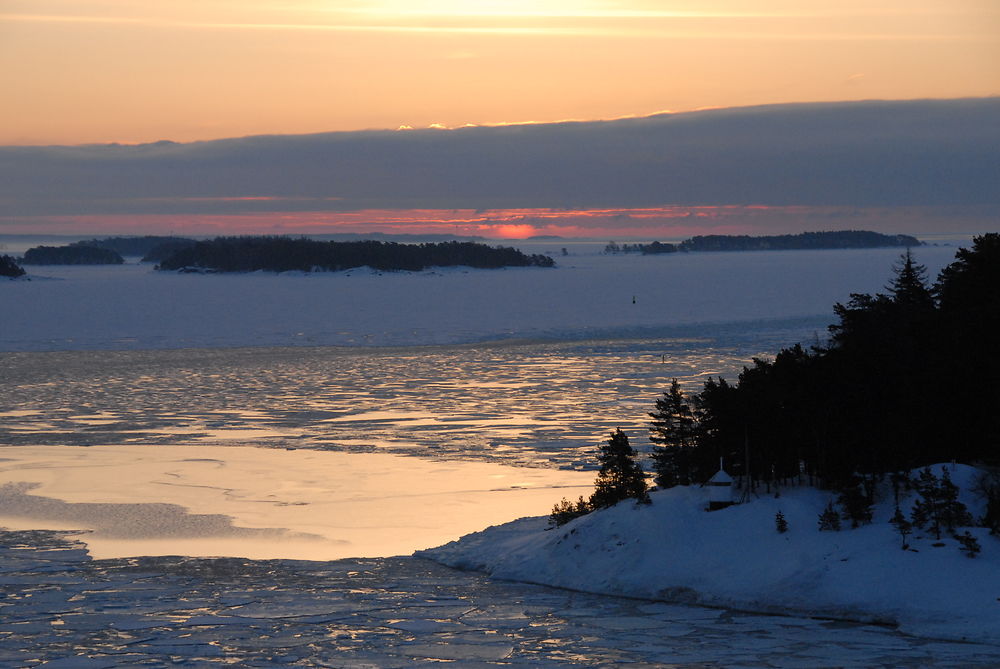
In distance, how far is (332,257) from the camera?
154 metres

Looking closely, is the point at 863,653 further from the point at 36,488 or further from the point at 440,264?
the point at 440,264

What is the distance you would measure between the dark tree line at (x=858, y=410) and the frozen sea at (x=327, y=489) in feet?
12.2

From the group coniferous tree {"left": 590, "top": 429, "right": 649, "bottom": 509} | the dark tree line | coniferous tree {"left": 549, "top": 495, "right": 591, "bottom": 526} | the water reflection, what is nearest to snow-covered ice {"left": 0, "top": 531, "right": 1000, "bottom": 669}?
coniferous tree {"left": 549, "top": 495, "right": 591, "bottom": 526}

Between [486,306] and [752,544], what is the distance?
61663mm

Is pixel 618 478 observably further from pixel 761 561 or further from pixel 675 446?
pixel 761 561

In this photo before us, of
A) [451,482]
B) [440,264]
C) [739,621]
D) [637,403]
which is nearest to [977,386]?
[739,621]

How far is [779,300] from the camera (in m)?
83.9

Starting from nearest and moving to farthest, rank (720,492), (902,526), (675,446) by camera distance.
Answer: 1. (902,526)
2. (720,492)
3. (675,446)

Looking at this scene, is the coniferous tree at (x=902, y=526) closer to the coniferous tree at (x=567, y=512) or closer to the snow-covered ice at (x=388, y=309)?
the coniferous tree at (x=567, y=512)

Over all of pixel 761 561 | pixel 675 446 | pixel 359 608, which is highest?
pixel 675 446

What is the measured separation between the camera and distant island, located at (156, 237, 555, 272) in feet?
496

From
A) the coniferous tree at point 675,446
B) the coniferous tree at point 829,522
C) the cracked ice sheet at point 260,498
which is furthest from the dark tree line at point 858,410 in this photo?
the cracked ice sheet at point 260,498

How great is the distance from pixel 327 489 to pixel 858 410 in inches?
427

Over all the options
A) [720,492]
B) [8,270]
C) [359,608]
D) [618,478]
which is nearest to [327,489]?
[618,478]
